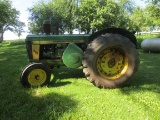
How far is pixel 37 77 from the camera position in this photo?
4.73 meters

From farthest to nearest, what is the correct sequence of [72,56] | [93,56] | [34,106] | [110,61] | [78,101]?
[72,56]
[110,61]
[93,56]
[78,101]
[34,106]

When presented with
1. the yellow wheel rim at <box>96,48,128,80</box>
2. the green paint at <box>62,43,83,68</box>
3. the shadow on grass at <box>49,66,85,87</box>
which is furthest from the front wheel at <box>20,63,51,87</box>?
the yellow wheel rim at <box>96,48,128,80</box>

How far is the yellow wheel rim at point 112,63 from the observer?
4.84 metres

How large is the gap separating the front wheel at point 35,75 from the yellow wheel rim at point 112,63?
1.29 metres

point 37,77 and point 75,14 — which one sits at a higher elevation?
point 75,14

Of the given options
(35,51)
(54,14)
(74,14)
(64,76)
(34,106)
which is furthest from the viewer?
(74,14)

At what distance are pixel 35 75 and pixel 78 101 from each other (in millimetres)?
1340

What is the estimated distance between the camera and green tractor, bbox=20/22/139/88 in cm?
460

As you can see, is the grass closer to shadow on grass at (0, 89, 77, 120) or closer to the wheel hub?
shadow on grass at (0, 89, 77, 120)

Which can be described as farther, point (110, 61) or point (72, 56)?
point (72, 56)

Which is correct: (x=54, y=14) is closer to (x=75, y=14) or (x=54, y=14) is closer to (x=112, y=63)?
(x=75, y=14)

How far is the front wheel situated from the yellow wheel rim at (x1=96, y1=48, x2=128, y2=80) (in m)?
1.29

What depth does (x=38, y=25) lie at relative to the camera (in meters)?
38.8

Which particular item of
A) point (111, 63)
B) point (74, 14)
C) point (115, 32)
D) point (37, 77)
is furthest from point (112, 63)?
point (74, 14)
